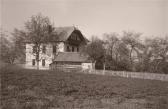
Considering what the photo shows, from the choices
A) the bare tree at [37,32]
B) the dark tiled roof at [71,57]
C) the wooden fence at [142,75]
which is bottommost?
the wooden fence at [142,75]

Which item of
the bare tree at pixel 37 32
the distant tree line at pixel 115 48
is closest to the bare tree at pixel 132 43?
the distant tree line at pixel 115 48

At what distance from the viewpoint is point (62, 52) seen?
46.7 metres

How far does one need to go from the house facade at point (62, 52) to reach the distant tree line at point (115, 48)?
1.75 metres

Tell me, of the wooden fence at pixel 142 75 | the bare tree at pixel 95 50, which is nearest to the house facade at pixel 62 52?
the bare tree at pixel 95 50

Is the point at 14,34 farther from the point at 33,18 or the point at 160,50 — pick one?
the point at 160,50

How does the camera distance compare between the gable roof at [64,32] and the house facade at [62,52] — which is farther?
the gable roof at [64,32]

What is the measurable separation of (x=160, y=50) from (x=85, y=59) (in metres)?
14.8

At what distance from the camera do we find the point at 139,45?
51.8m

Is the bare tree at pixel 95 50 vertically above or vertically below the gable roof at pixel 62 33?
below

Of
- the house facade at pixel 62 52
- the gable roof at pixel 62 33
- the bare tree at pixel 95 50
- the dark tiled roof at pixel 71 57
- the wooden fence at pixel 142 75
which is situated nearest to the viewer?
the wooden fence at pixel 142 75

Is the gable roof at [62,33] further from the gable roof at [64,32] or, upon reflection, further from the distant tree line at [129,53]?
the distant tree line at [129,53]

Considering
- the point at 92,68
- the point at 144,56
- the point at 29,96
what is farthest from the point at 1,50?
the point at 29,96

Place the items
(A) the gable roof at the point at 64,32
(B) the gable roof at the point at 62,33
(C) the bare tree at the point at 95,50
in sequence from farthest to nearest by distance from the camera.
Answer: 1. (A) the gable roof at the point at 64,32
2. (B) the gable roof at the point at 62,33
3. (C) the bare tree at the point at 95,50

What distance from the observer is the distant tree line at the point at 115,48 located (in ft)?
135
